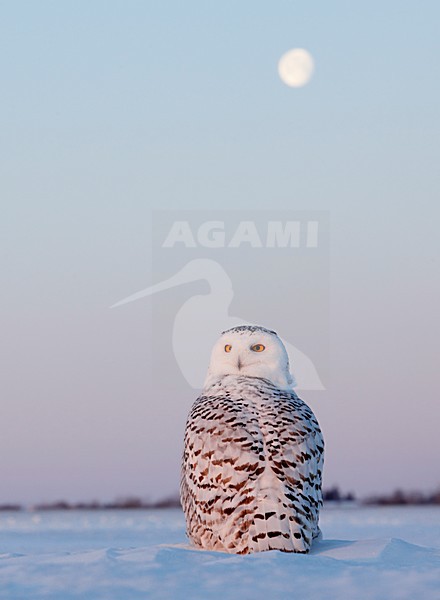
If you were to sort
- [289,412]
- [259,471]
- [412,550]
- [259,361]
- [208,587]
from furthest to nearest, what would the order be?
[259,361], [289,412], [259,471], [412,550], [208,587]

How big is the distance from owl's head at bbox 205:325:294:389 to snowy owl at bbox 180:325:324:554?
14 centimetres

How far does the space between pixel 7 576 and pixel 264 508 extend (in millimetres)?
2466

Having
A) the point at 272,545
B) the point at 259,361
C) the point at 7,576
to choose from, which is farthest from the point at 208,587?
the point at 259,361

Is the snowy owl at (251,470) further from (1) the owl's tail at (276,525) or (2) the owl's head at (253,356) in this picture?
(2) the owl's head at (253,356)

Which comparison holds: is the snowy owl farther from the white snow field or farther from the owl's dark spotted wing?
the white snow field

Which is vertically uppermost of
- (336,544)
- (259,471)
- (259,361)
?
(259,361)

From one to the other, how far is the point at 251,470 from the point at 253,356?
4.55 feet

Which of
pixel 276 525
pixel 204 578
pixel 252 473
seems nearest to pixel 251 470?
pixel 252 473

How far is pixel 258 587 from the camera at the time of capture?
4.23 meters

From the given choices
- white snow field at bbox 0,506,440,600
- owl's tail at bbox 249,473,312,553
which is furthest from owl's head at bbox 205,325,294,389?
white snow field at bbox 0,506,440,600

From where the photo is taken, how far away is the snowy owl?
6.50m

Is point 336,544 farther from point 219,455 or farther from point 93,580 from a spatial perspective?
point 93,580

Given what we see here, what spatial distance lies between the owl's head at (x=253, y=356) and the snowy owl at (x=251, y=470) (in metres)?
0.14

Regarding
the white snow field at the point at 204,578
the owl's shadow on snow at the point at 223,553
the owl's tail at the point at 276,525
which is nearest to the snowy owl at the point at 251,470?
the owl's tail at the point at 276,525
